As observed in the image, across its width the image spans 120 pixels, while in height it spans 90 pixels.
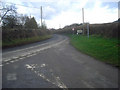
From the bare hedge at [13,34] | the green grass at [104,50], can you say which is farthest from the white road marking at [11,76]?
the bare hedge at [13,34]

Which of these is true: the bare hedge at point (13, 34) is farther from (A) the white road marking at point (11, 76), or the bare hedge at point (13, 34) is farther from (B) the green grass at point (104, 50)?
(A) the white road marking at point (11, 76)

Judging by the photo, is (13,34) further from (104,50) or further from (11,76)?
(11,76)

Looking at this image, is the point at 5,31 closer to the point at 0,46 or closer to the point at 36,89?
the point at 0,46

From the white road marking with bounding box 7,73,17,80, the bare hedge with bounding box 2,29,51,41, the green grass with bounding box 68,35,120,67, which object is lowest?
the white road marking with bounding box 7,73,17,80

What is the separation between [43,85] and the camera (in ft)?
14.9

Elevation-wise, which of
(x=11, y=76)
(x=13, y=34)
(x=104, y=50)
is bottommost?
(x=11, y=76)

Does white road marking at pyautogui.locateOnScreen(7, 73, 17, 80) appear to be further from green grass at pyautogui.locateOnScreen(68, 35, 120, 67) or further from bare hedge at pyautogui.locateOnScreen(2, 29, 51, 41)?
bare hedge at pyautogui.locateOnScreen(2, 29, 51, 41)

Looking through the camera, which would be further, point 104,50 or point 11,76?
point 104,50

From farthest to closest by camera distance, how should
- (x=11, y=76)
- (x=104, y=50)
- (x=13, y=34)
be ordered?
1. (x=13, y=34)
2. (x=104, y=50)
3. (x=11, y=76)

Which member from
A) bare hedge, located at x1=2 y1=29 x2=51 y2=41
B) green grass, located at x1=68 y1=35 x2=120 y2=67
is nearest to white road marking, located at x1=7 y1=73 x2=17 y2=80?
green grass, located at x1=68 y1=35 x2=120 y2=67

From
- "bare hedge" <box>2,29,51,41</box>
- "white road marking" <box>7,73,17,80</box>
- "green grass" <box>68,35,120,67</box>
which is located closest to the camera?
"white road marking" <box>7,73,17,80</box>

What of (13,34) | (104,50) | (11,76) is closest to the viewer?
(11,76)

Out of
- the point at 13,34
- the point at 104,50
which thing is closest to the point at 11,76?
the point at 104,50

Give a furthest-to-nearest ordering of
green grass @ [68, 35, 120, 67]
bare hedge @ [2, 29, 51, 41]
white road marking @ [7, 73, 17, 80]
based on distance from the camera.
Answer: bare hedge @ [2, 29, 51, 41], green grass @ [68, 35, 120, 67], white road marking @ [7, 73, 17, 80]
